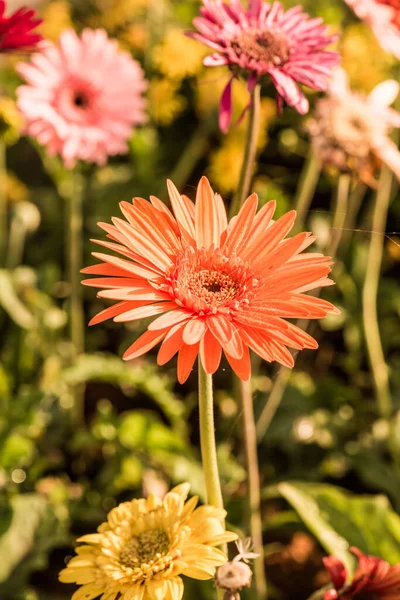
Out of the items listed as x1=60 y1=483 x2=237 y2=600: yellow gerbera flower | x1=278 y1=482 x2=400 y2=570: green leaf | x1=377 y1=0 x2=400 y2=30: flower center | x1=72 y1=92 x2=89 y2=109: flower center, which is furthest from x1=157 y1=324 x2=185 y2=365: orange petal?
x1=72 y1=92 x2=89 y2=109: flower center

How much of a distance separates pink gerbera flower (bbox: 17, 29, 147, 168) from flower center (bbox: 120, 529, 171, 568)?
601 millimetres

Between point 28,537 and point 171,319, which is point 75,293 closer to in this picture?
point 28,537

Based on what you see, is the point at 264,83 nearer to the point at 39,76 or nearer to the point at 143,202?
the point at 143,202

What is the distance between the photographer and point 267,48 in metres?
0.58

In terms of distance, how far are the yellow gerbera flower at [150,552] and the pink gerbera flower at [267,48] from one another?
0.31m

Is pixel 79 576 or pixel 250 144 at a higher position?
pixel 250 144

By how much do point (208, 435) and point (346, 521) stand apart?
Answer: 0.44m

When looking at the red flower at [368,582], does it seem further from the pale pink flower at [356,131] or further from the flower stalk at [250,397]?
the pale pink flower at [356,131]

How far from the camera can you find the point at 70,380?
3.30 ft

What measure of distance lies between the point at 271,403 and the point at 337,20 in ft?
2.58

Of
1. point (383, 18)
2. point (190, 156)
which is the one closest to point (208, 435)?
point (383, 18)

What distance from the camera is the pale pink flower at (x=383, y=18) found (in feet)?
2.49

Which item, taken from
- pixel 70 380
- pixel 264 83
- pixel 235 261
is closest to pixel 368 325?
pixel 70 380

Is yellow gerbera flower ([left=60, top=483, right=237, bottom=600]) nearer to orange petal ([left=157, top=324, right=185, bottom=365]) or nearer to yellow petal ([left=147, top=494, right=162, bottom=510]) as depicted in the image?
yellow petal ([left=147, top=494, right=162, bottom=510])
